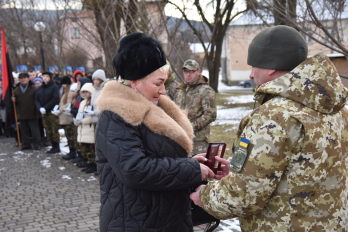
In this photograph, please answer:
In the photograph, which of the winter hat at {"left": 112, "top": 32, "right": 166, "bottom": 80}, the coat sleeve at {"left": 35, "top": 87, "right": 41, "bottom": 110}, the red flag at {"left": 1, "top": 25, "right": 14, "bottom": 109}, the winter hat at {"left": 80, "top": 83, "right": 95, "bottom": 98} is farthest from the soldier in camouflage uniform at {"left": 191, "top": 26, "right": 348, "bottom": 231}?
the red flag at {"left": 1, "top": 25, "right": 14, "bottom": 109}

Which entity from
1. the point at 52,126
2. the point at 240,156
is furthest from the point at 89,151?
the point at 240,156

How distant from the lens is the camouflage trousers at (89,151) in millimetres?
7562

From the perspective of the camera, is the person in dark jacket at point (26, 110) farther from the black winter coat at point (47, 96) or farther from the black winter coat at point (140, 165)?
the black winter coat at point (140, 165)

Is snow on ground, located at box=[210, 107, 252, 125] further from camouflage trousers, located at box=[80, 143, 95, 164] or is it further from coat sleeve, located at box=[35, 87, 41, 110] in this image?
camouflage trousers, located at box=[80, 143, 95, 164]

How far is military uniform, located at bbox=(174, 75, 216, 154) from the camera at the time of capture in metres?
5.32

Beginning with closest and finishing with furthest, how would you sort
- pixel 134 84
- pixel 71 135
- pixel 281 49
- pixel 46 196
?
1. pixel 281 49
2. pixel 134 84
3. pixel 46 196
4. pixel 71 135

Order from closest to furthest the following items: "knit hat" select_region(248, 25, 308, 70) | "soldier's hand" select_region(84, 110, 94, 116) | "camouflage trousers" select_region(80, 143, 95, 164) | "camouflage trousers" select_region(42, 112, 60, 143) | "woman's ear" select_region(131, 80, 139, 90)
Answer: "knit hat" select_region(248, 25, 308, 70) < "woman's ear" select_region(131, 80, 139, 90) < "soldier's hand" select_region(84, 110, 94, 116) < "camouflage trousers" select_region(80, 143, 95, 164) < "camouflage trousers" select_region(42, 112, 60, 143)

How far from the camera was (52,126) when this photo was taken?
376 inches

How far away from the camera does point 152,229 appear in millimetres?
2193

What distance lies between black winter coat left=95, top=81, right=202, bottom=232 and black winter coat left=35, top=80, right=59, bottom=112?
308 inches

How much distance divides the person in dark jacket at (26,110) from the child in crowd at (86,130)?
10.9ft

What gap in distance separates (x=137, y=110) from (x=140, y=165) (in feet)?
1.12

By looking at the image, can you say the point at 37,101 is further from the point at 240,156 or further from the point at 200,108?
the point at 240,156

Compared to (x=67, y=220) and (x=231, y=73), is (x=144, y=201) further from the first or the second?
(x=231, y=73)
